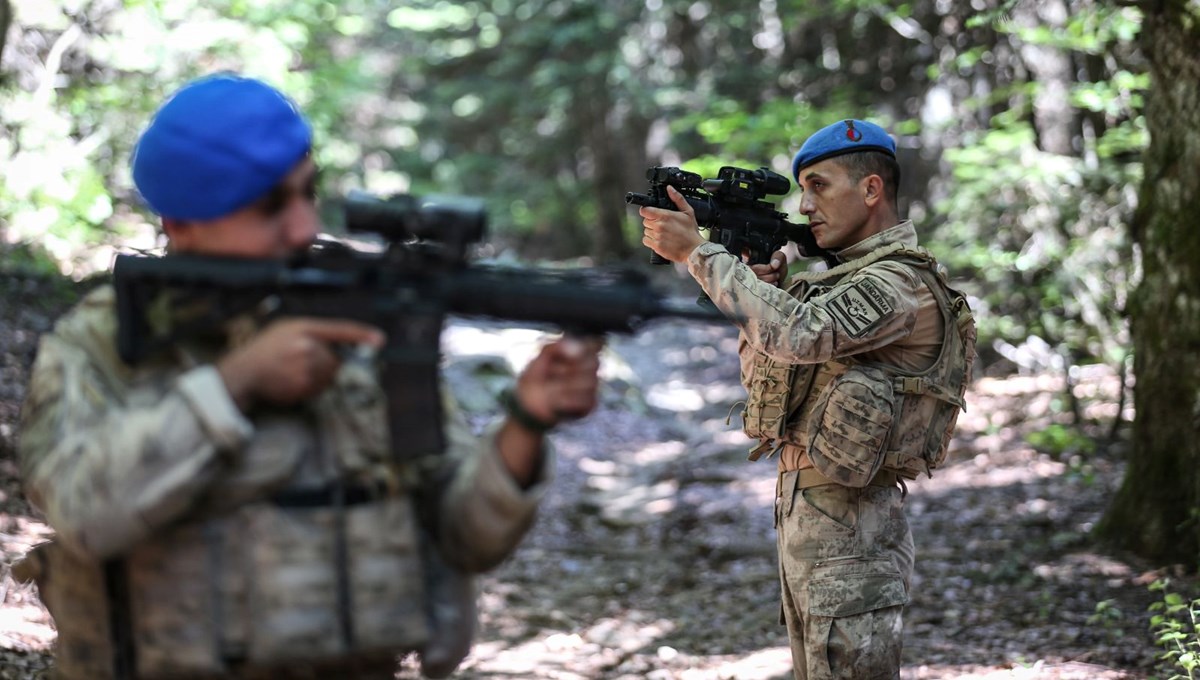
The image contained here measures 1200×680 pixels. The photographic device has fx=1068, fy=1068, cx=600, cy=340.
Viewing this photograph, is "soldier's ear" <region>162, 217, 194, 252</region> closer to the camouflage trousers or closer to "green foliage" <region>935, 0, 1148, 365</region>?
the camouflage trousers

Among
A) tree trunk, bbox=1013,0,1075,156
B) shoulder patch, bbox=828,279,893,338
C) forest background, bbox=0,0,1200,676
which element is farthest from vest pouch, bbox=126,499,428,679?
tree trunk, bbox=1013,0,1075,156

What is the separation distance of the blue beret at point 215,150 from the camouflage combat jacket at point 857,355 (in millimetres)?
1899

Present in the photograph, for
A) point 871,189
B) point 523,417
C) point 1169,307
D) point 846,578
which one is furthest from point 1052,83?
point 523,417

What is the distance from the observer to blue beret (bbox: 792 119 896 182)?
405cm

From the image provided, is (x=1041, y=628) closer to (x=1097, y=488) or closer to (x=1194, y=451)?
(x=1194, y=451)

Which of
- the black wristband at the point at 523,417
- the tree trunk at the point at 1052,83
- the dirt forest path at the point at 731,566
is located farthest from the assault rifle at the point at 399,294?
the tree trunk at the point at 1052,83

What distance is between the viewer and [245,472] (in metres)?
2.10

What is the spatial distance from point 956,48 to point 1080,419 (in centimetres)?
433

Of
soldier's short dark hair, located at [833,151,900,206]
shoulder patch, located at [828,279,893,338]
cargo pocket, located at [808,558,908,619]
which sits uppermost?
soldier's short dark hair, located at [833,151,900,206]

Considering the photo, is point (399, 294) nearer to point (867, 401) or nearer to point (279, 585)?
point (279, 585)

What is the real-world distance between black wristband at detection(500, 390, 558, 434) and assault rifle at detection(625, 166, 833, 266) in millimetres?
1912

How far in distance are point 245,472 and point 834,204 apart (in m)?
2.68

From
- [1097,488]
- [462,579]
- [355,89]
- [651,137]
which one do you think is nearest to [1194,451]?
[1097,488]

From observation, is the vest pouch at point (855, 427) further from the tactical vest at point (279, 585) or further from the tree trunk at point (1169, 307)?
the tree trunk at point (1169, 307)
